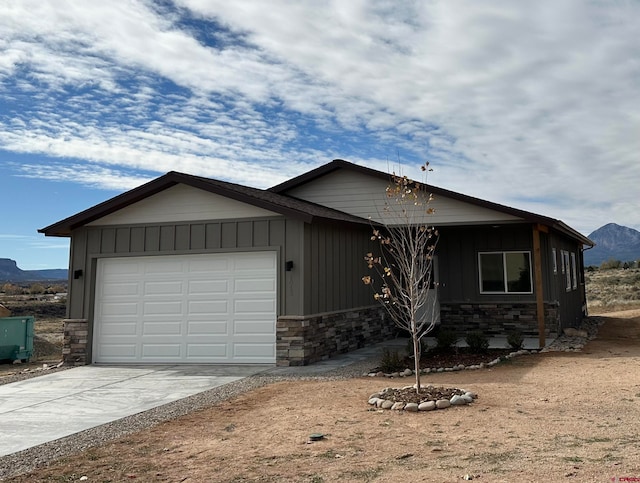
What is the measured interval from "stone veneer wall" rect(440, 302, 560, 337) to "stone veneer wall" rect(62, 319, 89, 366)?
9149 millimetres

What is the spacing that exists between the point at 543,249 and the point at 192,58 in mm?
10102

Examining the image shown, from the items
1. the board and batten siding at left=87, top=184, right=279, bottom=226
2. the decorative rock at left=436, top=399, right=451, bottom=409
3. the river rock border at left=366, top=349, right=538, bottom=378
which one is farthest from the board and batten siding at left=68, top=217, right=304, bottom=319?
the decorative rock at left=436, top=399, right=451, bottom=409

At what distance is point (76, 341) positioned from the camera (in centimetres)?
1160

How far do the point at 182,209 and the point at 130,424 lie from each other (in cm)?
570

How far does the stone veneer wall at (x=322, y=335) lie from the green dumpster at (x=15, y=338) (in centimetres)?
839

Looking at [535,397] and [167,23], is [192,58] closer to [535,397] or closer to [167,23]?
[167,23]

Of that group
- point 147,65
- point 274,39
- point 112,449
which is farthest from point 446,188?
point 112,449

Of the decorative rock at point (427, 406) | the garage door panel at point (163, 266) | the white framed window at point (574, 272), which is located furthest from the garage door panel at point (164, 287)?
the white framed window at point (574, 272)

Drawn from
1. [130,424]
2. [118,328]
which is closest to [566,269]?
[118,328]

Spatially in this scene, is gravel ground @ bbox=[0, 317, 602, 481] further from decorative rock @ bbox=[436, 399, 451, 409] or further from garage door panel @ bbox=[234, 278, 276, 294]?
decorative rock @ bbox=[436, 399, 451, 409]

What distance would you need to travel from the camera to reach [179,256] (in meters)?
11.4

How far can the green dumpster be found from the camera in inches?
563

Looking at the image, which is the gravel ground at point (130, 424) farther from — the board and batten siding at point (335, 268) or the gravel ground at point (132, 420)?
the board and batten siding at point (335, 268)

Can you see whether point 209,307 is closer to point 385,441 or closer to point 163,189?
point 163,189
